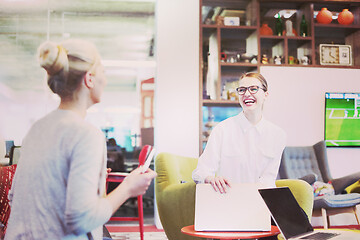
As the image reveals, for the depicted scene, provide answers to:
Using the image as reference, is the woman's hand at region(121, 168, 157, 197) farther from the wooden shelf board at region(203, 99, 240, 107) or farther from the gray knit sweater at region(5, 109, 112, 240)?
the wooden shelf board at region(203, 99, 240, 107)

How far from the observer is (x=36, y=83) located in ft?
18.8

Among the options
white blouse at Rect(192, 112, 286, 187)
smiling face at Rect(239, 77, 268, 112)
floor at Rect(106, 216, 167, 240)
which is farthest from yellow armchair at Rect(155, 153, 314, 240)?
floor at Rect(106, 216, 167, 240)

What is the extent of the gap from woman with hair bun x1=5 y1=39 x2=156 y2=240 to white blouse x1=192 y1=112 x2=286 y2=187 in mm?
1306

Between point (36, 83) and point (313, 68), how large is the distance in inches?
150

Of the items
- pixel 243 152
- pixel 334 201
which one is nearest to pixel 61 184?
pixel 243 152

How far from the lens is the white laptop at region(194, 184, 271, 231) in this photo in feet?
6.01

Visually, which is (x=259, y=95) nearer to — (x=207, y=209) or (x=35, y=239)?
(x=207, y=209)

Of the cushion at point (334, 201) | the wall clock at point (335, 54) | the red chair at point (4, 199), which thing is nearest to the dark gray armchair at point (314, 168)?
the cushion at point (334, 201)

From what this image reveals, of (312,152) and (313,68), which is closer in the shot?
(312,152)

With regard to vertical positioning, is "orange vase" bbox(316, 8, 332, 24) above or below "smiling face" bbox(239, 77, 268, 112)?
above

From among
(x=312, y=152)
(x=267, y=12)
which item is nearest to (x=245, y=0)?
(x=267, y=12)

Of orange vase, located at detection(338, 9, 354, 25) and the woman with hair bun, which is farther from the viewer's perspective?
orange vase, located at detection(338, 9, 354, 25)

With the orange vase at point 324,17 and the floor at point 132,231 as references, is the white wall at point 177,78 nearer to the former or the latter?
the floor at point 132,231

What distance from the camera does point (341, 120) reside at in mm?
5594
